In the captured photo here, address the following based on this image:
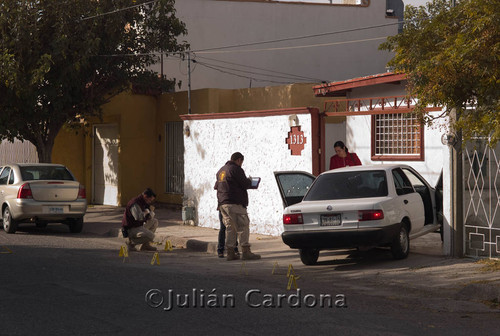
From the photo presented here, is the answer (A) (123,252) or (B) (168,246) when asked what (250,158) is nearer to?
(B) (168,246)

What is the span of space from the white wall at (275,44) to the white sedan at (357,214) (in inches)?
654

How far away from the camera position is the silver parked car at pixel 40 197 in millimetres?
17797

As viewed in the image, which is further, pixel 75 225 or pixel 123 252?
pixel 75 225

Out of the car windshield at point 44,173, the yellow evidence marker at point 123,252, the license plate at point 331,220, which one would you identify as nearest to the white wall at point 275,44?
the car windshield at point 44,173

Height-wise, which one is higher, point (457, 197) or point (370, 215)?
point (457, 197)

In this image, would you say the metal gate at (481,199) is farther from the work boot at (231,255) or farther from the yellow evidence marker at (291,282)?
the work boot at (231,255)

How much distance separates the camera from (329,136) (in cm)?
2098

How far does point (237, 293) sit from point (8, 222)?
985cm

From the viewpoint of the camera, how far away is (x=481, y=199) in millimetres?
12305

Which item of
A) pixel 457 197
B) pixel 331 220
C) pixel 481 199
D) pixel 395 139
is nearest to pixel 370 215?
pixel 331 220

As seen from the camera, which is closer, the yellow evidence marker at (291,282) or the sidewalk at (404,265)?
the yellow evidence marker at (291,282)

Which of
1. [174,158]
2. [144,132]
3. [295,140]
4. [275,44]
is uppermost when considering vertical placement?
[275,44]

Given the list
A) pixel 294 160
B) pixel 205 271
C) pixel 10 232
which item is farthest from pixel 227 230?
pixel 10 232

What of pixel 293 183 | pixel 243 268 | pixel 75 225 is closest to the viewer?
pixel 243 268
